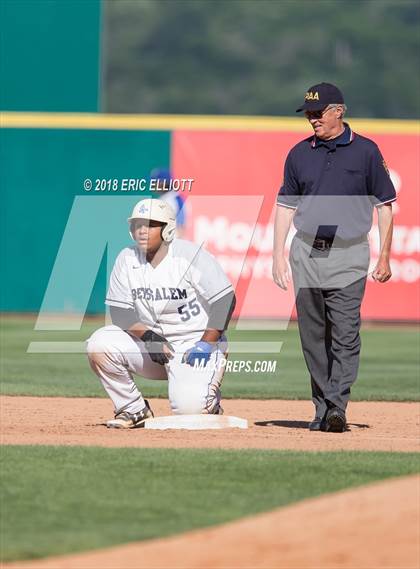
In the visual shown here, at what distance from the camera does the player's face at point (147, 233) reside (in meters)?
8.73

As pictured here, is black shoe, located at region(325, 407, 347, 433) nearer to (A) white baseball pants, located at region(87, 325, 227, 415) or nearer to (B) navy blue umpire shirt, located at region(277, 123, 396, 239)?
(A) white baseball pants, located at region(87, 325, 227, 415)

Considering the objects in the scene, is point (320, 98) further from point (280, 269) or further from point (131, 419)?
point (131, 419)

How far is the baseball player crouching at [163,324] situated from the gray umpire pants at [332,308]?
0.49 meters

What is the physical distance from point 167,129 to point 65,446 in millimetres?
11588

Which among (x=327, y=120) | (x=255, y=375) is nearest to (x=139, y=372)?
(x=327, y=120)

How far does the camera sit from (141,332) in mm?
8906

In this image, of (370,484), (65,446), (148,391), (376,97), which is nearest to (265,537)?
(370,484)

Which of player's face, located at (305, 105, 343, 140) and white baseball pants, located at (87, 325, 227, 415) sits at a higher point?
player's face, located at (305, 105, 343, 140)

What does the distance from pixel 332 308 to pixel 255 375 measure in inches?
223

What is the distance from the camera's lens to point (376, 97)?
48.8m

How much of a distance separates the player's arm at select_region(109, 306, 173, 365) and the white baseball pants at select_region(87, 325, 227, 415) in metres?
0.04

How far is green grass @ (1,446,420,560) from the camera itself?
5781mm

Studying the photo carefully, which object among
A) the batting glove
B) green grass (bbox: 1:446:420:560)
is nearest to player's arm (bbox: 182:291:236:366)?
the batting glove

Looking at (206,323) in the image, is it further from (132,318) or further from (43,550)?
(43,550)
